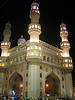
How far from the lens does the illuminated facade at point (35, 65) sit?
132ft

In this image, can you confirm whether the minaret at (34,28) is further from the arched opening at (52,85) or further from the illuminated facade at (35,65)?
the arched opening at (52,85)

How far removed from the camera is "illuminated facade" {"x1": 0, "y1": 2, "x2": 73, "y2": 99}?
132 ft

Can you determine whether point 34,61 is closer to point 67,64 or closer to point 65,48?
point 67,64

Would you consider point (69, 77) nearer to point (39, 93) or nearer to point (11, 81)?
point (39, 93)

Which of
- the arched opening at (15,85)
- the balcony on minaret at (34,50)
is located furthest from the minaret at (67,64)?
the arched opening at (15,85)

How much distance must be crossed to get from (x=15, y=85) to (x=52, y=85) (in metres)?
14.7

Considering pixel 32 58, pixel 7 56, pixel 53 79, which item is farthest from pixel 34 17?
pixel 53 79

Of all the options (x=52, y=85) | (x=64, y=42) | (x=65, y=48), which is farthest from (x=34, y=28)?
(x=52, y=85)

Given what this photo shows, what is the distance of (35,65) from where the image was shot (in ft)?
127

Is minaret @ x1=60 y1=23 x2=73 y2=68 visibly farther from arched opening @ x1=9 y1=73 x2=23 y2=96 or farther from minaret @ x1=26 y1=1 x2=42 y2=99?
arched opening @ x1=9 y1=73 x2=23 y2=96

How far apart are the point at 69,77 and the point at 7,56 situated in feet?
86.6

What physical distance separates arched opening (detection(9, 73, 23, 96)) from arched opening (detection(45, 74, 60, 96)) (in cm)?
1116

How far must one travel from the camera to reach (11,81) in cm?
4988

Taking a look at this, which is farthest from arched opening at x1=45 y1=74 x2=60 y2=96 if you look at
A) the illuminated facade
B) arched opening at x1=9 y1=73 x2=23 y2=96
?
arched opening at x1=9 y1=73 x2=23 y2=96
